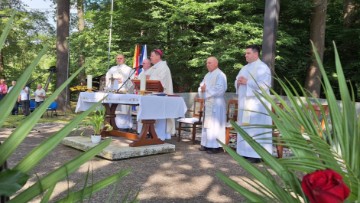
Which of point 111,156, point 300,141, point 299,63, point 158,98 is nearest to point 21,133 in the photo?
point 300,141

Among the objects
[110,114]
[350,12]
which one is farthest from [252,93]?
[350,12]

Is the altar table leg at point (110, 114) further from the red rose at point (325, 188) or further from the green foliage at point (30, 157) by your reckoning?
the red rose at point (325, 188)

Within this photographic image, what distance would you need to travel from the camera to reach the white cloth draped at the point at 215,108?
20.3 ft

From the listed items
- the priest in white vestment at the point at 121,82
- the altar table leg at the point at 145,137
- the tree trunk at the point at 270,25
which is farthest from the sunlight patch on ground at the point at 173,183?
the tree trunk at the point at 270,25

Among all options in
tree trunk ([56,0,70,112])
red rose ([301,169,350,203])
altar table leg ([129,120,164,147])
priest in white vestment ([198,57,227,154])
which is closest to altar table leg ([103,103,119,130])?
altar table leg ([129,120,164,147])

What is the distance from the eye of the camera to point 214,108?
625 centimetres

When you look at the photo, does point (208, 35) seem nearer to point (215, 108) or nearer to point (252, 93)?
point (215, 108)

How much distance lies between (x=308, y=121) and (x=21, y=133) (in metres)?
0.91

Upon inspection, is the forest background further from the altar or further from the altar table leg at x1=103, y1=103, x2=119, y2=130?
the altar

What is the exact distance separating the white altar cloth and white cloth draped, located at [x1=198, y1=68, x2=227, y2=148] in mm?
521

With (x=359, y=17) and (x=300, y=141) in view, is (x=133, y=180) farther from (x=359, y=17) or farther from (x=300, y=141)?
(x=359, y=17)

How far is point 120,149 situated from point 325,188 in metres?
4.80

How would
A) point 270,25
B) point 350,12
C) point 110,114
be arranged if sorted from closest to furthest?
point 110,114 → point 270,25 → point 350,12

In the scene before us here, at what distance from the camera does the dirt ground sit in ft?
11.6
